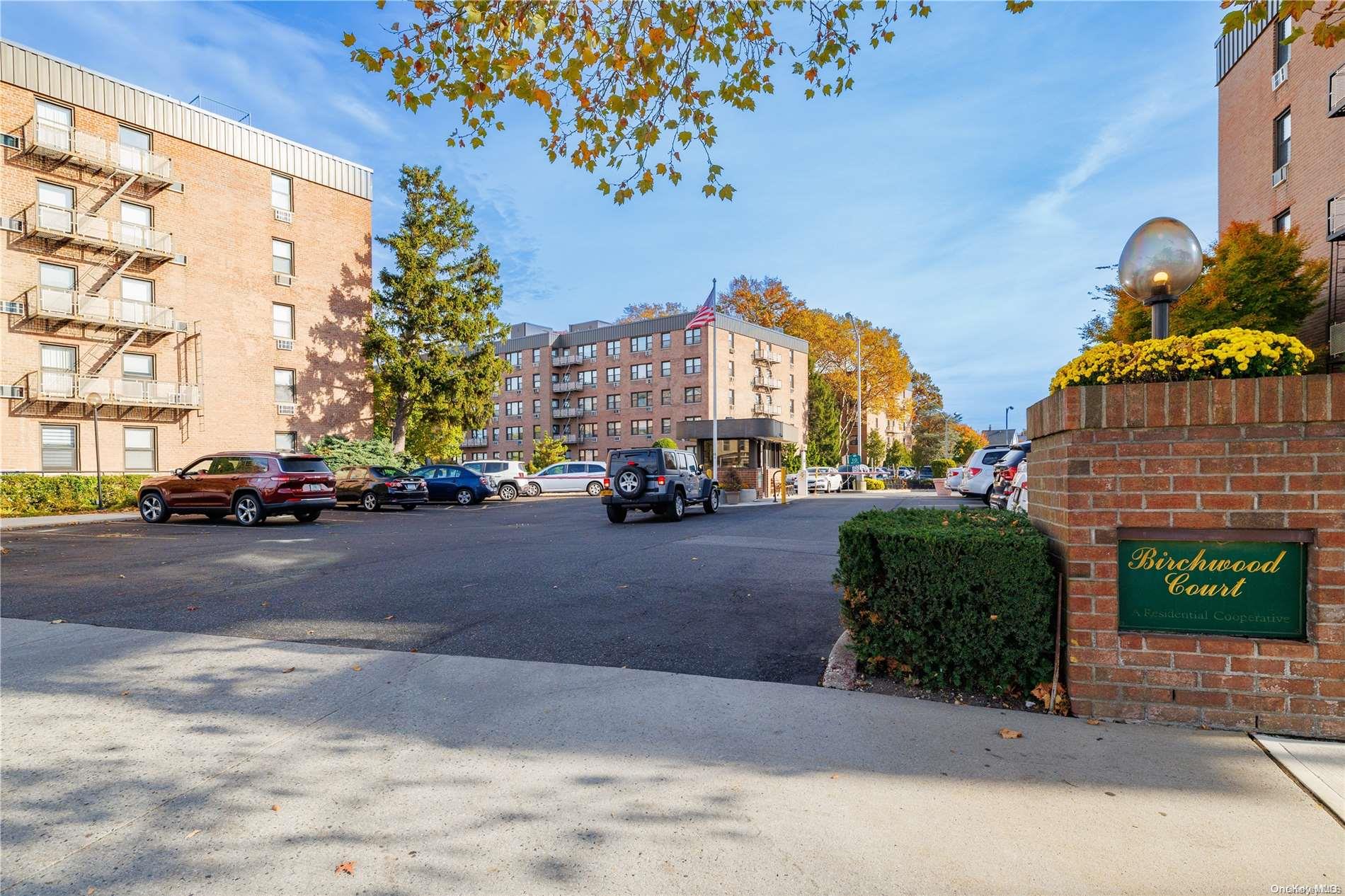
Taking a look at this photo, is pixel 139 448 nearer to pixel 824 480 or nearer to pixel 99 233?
pixel 99 233

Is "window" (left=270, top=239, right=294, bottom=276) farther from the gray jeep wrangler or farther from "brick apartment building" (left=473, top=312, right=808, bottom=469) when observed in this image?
"brick apartment building" (left=473, top=312, right=808, bottom=469)

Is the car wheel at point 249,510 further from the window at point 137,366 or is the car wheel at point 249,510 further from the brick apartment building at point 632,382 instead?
the brick apartment building at point 632,382

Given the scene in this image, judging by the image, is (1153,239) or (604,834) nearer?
(604,834)

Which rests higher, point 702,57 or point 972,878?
point 702,57

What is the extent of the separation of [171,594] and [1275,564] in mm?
9634

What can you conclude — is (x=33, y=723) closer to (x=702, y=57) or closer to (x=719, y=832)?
(x=719, y=832)

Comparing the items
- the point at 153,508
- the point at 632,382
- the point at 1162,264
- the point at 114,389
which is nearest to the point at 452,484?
the point at 153,508

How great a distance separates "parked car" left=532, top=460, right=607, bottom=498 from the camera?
33.9 meters

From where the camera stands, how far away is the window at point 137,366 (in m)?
26.6

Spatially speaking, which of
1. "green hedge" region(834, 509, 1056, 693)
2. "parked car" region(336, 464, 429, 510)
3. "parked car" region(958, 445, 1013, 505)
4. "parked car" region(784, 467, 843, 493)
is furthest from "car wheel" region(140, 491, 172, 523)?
"parked car" region(784, 467, 843, 493)

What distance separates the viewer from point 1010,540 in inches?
161

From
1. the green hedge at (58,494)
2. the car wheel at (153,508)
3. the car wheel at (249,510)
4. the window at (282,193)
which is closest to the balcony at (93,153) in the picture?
the window at (282,193)

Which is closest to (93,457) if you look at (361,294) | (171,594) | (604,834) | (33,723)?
(361,294)

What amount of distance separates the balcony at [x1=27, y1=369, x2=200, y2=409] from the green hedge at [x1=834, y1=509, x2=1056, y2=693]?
30112mm
